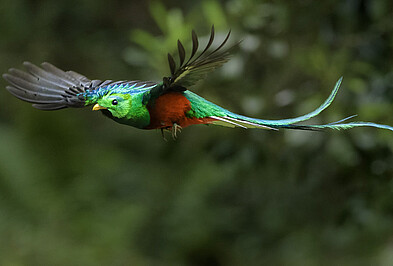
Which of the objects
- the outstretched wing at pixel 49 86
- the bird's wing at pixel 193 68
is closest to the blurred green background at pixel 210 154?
the outstretched wing at pixel 49 86

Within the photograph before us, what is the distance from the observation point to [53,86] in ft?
2.06

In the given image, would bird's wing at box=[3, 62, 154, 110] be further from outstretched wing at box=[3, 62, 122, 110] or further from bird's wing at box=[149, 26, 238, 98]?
bird's wing at box=[149, 26, 238, 98]

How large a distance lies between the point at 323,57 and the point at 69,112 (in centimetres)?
210

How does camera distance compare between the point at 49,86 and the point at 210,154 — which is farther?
the point at 210,154

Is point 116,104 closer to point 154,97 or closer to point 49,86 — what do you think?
point 154,97

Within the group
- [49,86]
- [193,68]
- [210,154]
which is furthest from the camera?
[210,154]

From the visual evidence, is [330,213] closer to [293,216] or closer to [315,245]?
[293,216]

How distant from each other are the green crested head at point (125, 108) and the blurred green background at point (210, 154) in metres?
1.33

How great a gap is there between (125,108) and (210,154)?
2199mm

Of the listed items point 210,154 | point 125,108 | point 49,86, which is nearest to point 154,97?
point 125,108

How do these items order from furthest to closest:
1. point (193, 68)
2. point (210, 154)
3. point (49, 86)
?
point (210, 154), point (49, 86), point (193, 68)

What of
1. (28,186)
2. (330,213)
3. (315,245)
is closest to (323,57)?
(330,213)

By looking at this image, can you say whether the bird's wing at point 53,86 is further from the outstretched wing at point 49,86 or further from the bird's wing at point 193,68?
the bird's wing at point 193,68

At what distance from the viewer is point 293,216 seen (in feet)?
10.2
